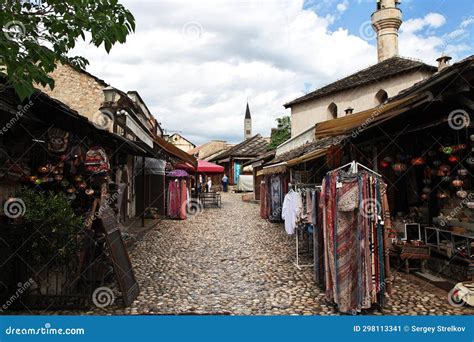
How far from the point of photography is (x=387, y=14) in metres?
19.8

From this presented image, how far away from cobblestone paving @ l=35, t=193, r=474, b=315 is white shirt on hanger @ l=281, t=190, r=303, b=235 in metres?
0.82

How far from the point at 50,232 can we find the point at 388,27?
21.9 metres

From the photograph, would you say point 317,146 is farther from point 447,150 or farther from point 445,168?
point 447,150

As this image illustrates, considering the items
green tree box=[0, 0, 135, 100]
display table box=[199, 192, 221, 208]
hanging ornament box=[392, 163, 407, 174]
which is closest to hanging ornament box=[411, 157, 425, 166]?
hanging ornament box=[392, 163, 407, 174]

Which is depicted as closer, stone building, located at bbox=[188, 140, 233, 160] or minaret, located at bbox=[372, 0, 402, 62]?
minaret, located at bbox=[372, 0, 402, 62]

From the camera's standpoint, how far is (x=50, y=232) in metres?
4.28

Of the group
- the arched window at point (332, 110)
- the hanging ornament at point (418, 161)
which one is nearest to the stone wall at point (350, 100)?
the arched window at point (332, 110)

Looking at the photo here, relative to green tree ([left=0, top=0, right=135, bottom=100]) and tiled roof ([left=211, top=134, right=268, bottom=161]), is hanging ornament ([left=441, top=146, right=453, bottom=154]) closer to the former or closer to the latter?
green tree ([left=0, top=0, right=135, bottom=100])

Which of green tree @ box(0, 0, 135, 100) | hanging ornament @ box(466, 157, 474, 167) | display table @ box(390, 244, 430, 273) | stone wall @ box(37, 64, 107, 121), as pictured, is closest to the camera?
green tree @ box(0, 0, 135, 100)

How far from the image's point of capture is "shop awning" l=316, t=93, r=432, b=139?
4594 millimetres

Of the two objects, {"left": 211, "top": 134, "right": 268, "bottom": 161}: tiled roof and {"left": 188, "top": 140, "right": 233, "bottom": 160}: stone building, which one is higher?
{"left": 188, "top": 140, "right": 233, "bottom": 160}: stone building

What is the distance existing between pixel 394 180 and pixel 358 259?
12.6ft

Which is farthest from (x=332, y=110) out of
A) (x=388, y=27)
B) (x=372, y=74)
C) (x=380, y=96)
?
(x=388, y=27)

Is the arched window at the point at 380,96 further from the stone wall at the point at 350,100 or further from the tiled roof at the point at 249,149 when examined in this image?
the tiled roof at the point at 249,149
